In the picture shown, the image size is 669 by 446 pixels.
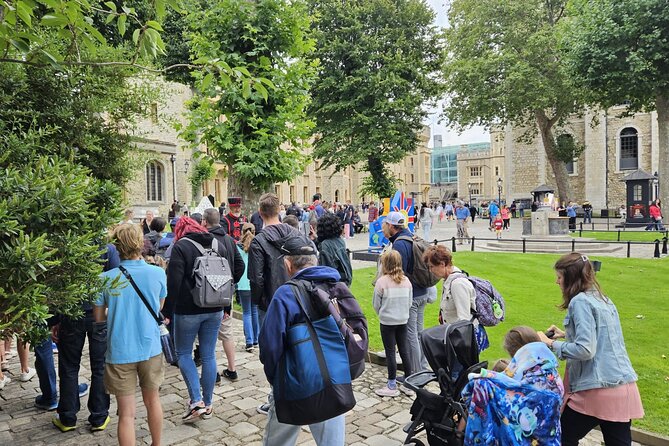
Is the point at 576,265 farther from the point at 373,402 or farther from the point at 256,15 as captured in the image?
the point at 256,15

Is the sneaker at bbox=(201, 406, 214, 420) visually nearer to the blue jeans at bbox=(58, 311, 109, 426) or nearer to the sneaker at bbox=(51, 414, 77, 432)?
the blue jeans at bbox=(58, 311, 109, 426)

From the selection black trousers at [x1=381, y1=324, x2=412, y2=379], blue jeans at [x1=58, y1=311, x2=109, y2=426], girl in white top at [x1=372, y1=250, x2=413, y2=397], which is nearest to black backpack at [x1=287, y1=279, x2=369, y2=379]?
girl in white top at [x1=372, y1=250, x2=413, y2=397]

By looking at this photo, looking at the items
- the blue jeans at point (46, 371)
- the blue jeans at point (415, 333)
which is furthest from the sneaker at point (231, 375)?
the blue jeans at point (415, 333)

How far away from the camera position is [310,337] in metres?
2.95

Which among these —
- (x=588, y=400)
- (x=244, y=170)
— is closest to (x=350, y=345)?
(x=588, y=400)

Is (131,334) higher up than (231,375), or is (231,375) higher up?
(131,334)

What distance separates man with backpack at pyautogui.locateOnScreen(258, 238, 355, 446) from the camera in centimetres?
291

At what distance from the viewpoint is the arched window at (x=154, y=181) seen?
38250 mm

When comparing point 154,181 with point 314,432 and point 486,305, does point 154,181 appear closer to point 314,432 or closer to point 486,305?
point 486,305

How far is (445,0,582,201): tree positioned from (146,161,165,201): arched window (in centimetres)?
2335

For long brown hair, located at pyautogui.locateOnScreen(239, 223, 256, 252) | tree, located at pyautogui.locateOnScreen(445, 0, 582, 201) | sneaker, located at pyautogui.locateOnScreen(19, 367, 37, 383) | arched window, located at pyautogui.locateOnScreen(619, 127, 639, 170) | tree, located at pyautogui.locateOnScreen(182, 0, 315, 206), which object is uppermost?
tree, located at pyautogui.locateOnScreen(445, 0, 582, 201)

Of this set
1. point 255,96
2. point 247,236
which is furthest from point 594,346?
point 255,96

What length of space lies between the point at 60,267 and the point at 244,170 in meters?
5.93

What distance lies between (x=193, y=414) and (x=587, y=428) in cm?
353
